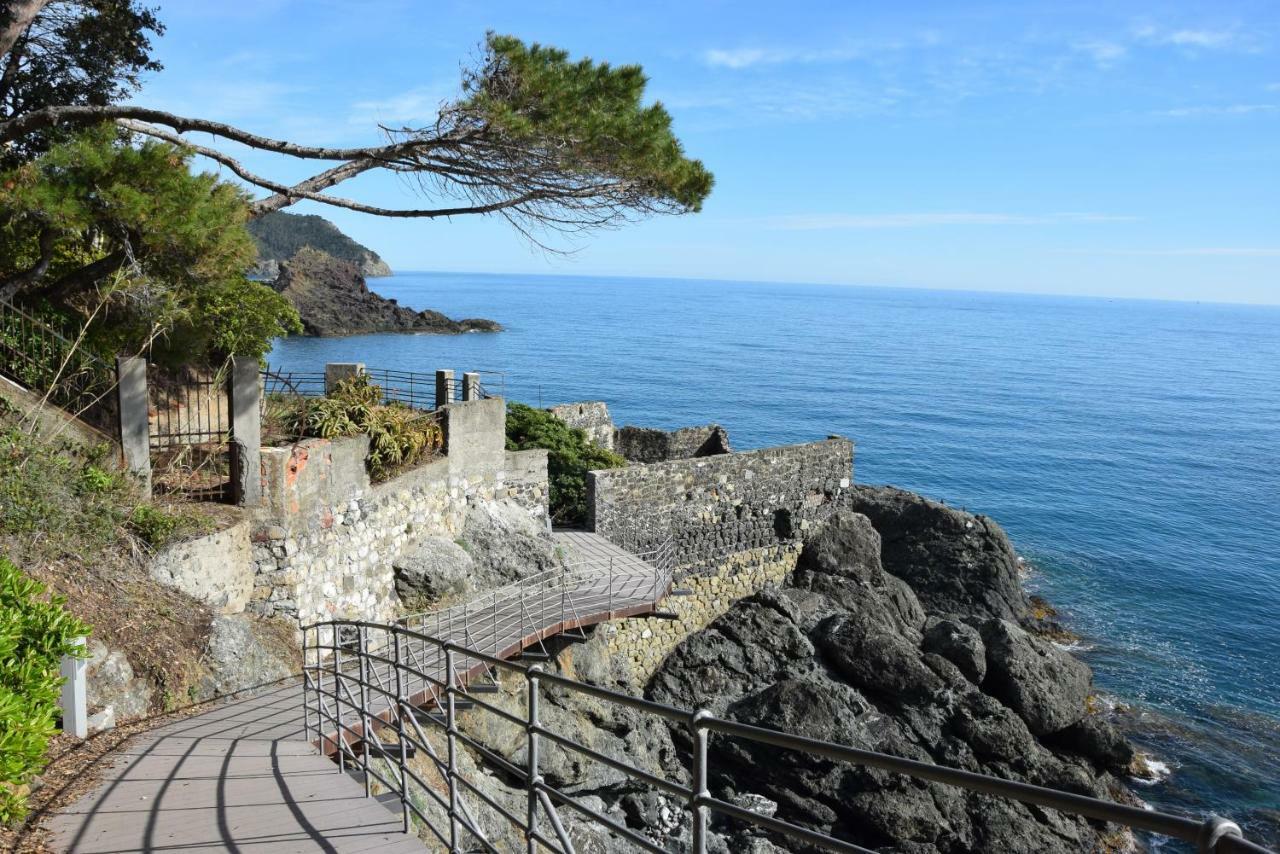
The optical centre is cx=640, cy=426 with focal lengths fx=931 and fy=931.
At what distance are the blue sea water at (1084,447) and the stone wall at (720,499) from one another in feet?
29.9

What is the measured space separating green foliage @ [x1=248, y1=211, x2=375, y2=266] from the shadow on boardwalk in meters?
128

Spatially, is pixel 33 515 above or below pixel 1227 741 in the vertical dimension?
above

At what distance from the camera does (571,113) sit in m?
11.9

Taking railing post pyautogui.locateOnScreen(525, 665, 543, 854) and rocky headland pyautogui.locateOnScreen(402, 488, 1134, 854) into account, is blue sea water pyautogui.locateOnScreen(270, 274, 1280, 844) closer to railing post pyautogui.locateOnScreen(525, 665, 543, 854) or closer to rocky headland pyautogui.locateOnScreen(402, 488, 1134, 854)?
rocky headland pyautogui.locateOnScreen(402, 488, 1134, 854)

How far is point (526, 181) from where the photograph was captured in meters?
12.6

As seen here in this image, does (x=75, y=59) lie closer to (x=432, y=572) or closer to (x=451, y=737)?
(x=432, y=572)

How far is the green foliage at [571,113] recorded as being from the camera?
11.6 meters

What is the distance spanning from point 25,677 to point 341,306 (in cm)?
8564

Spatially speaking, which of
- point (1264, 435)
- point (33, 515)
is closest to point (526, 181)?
point (33, 515)

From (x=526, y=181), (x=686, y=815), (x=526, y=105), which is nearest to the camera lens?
(x=526, y=105)

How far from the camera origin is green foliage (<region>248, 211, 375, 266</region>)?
450 ft

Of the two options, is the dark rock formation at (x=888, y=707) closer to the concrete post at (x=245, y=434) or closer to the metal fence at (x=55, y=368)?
the concrete post at (x=245, y=434)

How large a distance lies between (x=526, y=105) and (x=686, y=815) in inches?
467

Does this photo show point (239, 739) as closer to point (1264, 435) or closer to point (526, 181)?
point (526, 181)
